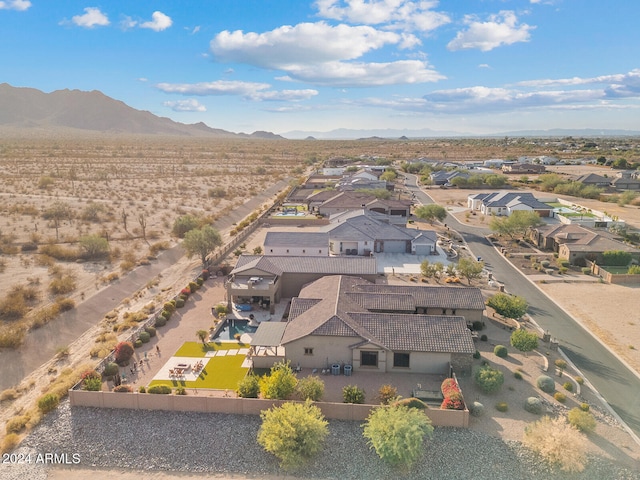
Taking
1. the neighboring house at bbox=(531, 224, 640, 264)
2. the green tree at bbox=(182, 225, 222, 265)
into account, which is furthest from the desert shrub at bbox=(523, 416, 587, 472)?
the green tree at bbox=(182, 225, 222, 265)

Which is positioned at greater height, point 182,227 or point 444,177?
point 444,177

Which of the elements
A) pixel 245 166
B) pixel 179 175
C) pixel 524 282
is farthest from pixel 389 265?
pixel 245 166

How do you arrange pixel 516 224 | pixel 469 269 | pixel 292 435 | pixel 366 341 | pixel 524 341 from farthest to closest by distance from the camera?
pixel 516 224
pixel 469 269
pixel 524 341
pixel 366 341
pixel 292 435

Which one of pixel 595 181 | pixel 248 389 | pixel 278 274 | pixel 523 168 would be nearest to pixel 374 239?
pixel 278 274

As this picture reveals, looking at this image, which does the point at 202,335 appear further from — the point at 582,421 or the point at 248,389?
the point at 582,421

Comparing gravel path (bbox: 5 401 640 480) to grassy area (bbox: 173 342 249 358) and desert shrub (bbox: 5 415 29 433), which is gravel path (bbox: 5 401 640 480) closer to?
desert shrub (bbox: 5 415 29 433)

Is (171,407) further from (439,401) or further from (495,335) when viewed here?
(495,335)
